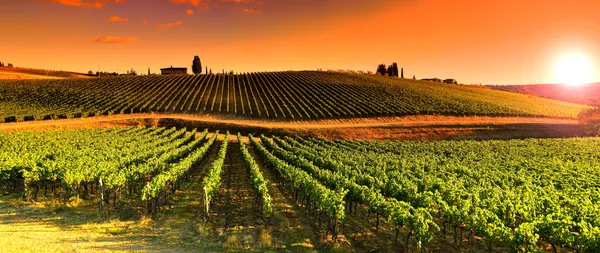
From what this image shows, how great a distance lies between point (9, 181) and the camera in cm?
2750

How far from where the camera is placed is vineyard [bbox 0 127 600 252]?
52.4 feet

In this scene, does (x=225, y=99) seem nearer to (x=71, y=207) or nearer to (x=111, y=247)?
(x=71, y=207)

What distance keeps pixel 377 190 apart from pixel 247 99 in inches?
3227

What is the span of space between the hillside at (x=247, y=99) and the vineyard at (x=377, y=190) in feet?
136

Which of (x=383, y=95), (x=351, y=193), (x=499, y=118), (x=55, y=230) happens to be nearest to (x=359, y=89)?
(x=383, y=95)

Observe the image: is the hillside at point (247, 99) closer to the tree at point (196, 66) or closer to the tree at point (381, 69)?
the tree at point (196, 66)

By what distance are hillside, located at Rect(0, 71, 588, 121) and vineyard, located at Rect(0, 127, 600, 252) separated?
41330mm

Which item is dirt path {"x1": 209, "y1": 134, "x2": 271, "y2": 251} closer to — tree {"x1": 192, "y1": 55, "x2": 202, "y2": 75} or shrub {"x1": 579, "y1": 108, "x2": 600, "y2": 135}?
shrub {"x1": 579, "y1": 108, "x2": 600, "y2": 135}

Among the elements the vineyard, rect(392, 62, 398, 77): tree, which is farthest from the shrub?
rect(392, 62, 398, 77): tree

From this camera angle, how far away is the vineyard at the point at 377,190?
16.0 m

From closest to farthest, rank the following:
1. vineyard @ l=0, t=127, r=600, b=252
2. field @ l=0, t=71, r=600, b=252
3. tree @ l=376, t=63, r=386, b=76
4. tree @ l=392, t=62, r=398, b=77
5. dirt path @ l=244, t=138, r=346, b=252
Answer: vineyard @ l=0, t=127, r=600, b=252
field @ l=0, t=71, r=600, b=252
dirt path @ l=244, t=138, r=346, b=252
tree @ l=392, t=62, r=398, b=77
tree @ l=376, t=63, r=386, b=76

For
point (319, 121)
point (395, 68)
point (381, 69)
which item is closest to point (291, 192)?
point (319, 121)

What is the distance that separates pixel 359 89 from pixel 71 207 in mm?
96967

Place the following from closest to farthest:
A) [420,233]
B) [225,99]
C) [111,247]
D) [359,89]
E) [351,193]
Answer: [420,233]
[111,247]
[351,193]
[225,99]
[359,89]
